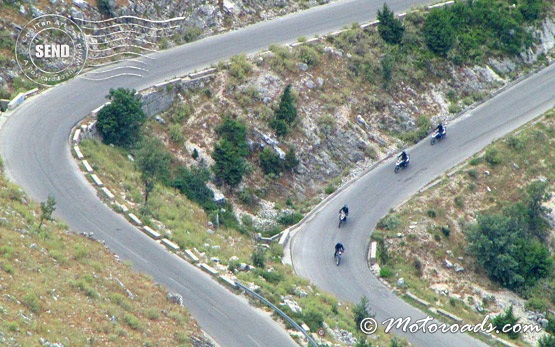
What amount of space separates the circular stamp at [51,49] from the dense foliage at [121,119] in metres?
4.72

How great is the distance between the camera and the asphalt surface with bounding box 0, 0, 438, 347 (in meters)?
31.6

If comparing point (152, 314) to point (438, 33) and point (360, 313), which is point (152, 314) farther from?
point (438, 33)

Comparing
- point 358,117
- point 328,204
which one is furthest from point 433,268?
point 358,117

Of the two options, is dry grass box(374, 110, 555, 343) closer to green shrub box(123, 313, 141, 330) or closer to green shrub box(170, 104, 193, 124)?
green shrub box(170, 104, 193, 124)


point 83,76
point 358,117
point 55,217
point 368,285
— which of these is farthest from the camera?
point 358,117

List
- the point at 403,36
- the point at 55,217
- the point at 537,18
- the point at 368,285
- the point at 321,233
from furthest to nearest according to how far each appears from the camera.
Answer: the point at 537,18 < the point at 403,36 < the point at 321,233 < the point at 368,285 < the point at 55,217

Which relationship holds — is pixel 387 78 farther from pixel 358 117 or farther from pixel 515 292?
pixel 515 292

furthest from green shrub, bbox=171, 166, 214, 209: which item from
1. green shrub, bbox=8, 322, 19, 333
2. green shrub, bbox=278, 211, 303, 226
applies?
green shrub, bbox=8, 322, 19, 333

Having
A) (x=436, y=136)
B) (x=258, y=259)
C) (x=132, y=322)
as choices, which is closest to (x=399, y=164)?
(x=436, y=136)

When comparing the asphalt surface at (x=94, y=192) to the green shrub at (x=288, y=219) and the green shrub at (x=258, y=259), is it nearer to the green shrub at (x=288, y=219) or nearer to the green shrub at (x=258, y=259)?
the green shrub at (x=258, y=259)

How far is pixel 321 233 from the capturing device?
43.8m

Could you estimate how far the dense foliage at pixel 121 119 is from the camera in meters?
42.8

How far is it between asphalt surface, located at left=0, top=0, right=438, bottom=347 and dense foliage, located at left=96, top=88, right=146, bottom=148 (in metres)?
1.54

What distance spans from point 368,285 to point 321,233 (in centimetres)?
466
